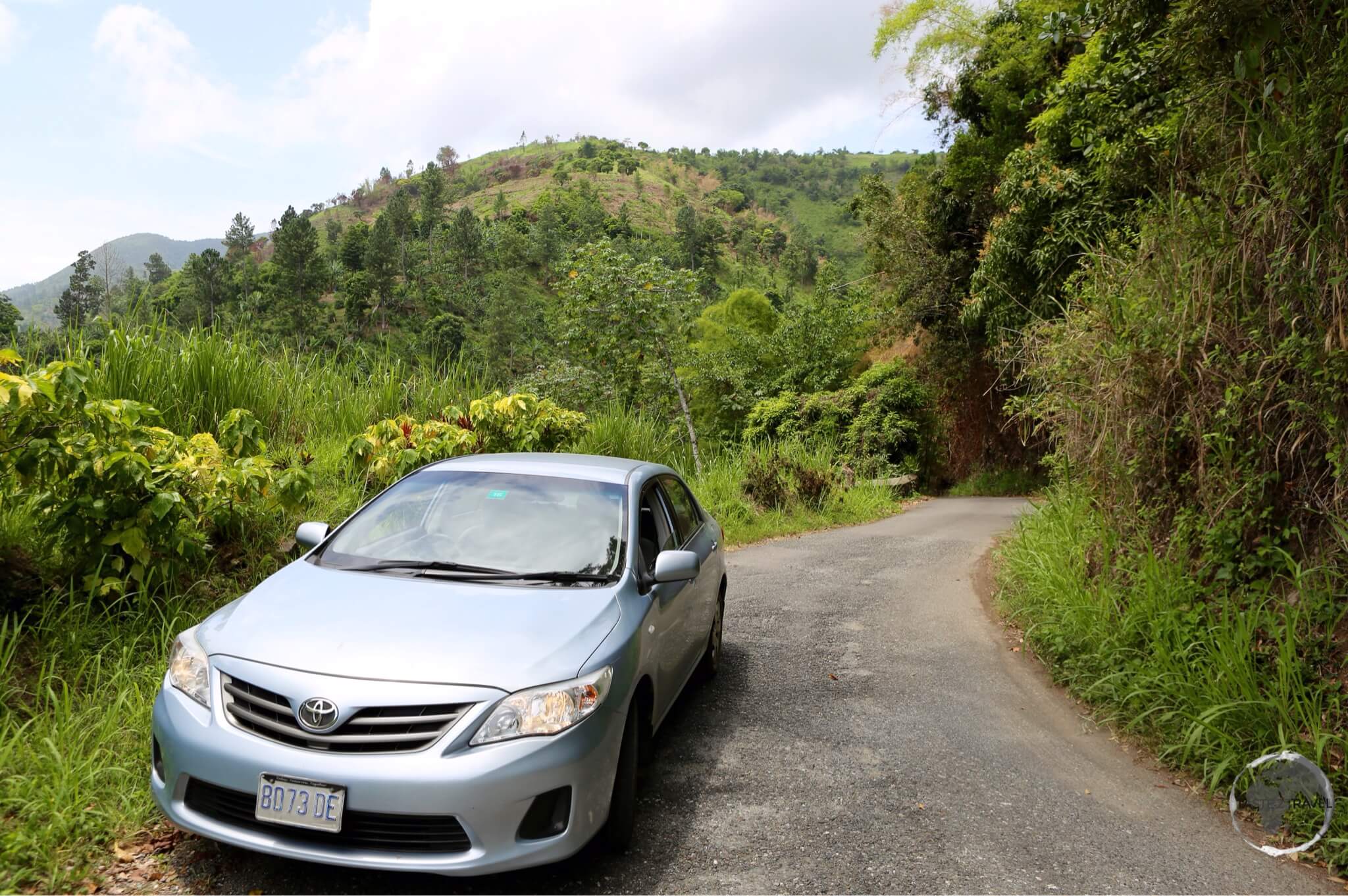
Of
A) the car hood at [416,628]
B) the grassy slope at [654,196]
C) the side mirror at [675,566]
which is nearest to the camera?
the car hood at [416,628]

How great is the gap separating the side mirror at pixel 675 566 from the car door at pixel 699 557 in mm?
655

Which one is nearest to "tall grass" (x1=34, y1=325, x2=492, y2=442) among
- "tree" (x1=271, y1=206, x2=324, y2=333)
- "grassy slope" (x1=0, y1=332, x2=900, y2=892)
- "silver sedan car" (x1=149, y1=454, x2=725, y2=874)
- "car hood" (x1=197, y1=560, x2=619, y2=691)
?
"grassy slope" (x1=0, y1=332, x2=900, y2=892)

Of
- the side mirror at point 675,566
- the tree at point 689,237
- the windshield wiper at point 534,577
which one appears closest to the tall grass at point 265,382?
the windshield wiper at point 534,577

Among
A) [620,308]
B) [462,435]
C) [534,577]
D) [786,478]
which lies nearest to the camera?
[534,577]

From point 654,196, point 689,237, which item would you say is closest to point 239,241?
point 689,237

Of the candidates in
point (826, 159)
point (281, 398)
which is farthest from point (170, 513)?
point (826, 159)

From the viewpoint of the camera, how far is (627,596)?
399cm

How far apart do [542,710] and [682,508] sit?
2741mm

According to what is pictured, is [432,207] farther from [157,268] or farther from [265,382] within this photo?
[265,382]

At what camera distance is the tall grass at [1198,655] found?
4164mm

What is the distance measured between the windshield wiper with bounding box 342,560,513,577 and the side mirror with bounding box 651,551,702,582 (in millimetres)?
698

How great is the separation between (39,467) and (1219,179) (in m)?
6.99

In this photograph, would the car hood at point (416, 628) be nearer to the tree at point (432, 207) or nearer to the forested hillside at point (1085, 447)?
the forested hillside at point (1085, 447)

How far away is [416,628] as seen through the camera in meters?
3.40
